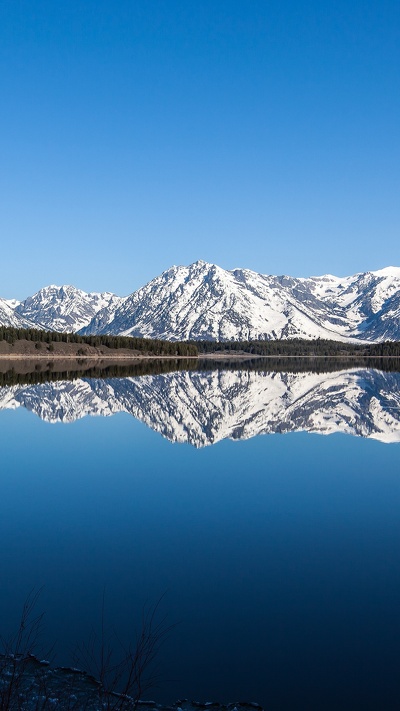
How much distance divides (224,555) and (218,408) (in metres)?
45.5

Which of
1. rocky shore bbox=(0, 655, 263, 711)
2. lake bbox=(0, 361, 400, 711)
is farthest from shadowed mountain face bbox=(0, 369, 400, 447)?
rocky shore bbox=(0, 655, 263, 711)

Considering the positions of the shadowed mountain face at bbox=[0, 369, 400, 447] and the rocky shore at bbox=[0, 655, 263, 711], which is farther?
the shadowed mountain face at bbox=[0, 369, 400, 447]

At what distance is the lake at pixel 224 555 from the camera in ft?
40.7

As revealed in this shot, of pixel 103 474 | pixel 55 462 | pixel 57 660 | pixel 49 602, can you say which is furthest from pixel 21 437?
pixel 57 660

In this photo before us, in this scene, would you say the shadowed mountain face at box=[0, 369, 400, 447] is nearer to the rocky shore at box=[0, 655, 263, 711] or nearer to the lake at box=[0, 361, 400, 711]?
the lake at box=[0, 361, 400, 711]

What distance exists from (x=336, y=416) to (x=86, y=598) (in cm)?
4591

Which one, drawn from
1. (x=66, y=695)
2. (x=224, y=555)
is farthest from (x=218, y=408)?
(x=66, y=695)

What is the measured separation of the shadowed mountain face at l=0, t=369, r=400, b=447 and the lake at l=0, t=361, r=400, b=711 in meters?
5.36

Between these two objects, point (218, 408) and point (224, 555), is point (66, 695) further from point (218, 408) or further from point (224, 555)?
point (218, 408)

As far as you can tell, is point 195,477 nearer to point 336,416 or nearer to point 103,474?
point 103,474

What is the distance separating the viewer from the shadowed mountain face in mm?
49438

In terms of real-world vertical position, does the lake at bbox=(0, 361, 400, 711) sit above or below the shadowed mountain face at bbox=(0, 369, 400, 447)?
below

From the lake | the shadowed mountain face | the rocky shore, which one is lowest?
the rocky shore

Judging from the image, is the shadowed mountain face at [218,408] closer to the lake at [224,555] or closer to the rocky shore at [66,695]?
the lake at [224,555]
